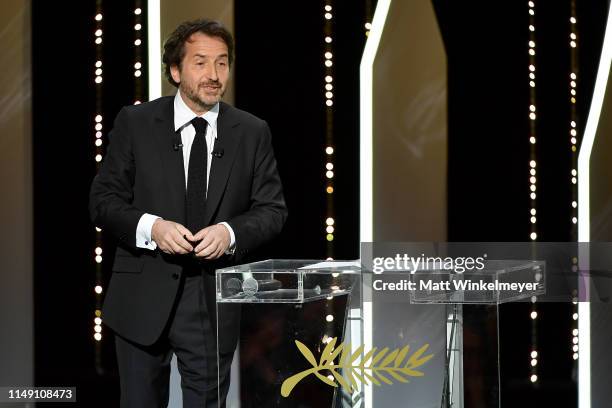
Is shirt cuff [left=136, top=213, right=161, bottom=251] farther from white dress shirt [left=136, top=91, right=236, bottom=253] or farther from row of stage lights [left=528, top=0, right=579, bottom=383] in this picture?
row of stage lights [left=528, top=0, right=579, bottom=383]

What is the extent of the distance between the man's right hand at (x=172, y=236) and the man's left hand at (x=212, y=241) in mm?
30

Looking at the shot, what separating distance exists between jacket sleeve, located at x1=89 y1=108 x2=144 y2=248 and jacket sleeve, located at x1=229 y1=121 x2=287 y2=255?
327 millimetres

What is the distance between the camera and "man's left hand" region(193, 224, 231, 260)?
2.88 metres

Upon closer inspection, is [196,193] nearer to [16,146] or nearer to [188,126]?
[188,126]

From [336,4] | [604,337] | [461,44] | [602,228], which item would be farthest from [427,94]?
[604,337]

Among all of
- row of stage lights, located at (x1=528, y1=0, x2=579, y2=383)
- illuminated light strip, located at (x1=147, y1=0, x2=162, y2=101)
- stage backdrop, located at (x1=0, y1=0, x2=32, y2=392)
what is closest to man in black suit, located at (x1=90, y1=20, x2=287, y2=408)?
illuminated light strip, located at (x1=147, y1=0, x2=162, y2=101)

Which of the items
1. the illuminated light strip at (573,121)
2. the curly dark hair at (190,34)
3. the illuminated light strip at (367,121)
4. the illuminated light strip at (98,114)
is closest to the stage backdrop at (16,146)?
the illuminated light strip at (98,114)

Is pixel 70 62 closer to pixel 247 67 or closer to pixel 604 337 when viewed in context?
pixel 247 67

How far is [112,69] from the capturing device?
148 inches

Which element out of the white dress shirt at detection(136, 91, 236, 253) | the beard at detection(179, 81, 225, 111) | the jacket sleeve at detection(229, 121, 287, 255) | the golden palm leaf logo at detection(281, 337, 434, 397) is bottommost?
the golden palm leaf logo at detection(281, 337, 434, 397)

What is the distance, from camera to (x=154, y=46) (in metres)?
3.73

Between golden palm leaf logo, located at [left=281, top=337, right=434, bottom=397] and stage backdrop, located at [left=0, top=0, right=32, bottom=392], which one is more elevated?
stage backdrop, located at [left=0, top=0, right=32, bottom=392]

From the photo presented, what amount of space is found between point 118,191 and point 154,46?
0.90 metres

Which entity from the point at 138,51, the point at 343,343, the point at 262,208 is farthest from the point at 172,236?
the point at 138,51
